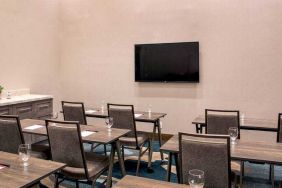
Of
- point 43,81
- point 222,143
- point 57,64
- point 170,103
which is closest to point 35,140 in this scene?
point 43,81

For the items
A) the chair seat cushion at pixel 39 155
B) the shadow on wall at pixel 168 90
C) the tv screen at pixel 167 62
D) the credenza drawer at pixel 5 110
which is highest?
the tv screen at pixel 167 62

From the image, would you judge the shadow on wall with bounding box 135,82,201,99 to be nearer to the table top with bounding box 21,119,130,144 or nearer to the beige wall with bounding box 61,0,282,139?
the beige wall with bounding box 61,0,282,139

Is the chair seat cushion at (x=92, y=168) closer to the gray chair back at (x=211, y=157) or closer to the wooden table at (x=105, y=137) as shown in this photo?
the wooden table at (x=105, y=137)

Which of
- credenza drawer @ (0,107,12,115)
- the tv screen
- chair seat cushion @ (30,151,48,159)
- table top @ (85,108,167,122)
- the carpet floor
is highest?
the tv screen

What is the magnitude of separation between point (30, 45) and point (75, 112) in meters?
2.30

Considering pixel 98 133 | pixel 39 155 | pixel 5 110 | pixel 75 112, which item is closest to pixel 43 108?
pixel 5 110

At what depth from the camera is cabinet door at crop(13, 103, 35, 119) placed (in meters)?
4.27

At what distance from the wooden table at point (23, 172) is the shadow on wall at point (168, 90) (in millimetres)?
3557

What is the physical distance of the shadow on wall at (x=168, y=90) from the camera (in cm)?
504

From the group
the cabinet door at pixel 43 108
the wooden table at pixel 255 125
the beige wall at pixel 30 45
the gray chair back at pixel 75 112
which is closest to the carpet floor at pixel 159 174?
the wooden table at pixel 255 125

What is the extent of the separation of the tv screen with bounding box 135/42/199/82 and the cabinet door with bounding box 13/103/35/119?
2.06 meters

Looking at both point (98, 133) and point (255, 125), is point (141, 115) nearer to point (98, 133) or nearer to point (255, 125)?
point (98, 133)

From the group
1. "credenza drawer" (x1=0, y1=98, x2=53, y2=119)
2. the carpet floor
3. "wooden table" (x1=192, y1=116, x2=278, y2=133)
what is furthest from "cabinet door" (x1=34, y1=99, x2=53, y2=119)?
"wooden table" (x1=192, y1=116, x2=278, y2=133)

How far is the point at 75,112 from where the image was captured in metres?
3.85
